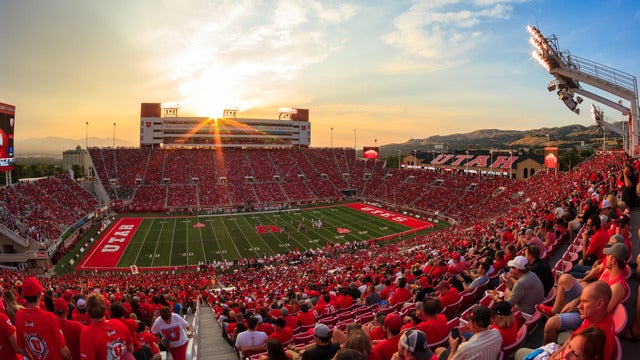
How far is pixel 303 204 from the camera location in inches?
2144

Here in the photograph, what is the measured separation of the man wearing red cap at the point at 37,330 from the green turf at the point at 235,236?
88.2ft

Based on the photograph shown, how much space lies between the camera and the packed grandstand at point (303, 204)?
9766mm

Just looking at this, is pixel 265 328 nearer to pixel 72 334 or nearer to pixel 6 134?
pixel 72 334

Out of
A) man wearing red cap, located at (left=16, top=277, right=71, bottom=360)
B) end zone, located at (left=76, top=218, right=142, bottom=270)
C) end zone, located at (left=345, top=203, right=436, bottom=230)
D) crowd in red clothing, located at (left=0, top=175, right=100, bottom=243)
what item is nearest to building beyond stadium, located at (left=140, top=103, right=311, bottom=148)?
crowd in red clothing, located at (left=0, top=175, right=100, bottom=243)

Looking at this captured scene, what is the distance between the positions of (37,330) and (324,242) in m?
32.0

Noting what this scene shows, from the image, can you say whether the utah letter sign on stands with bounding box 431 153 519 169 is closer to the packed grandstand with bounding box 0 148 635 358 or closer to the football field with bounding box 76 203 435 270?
the packed grandstand with bounding box 0 148 635 358

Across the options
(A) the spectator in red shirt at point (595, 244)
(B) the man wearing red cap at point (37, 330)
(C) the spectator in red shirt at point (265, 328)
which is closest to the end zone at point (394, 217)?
(A) the spectator in red shirt at point (595, 244)

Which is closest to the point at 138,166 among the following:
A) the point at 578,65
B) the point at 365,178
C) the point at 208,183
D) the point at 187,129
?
the point at 208,183

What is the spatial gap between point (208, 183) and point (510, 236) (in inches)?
1952

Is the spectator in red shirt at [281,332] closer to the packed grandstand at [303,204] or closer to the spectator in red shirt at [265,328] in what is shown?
the packed grandstand at [303,204]

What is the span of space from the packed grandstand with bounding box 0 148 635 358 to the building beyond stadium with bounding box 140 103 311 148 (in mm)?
6182

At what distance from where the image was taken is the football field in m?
30.9

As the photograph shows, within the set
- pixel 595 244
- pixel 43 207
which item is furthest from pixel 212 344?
pixel 43 207

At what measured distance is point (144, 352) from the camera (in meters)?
5.38
